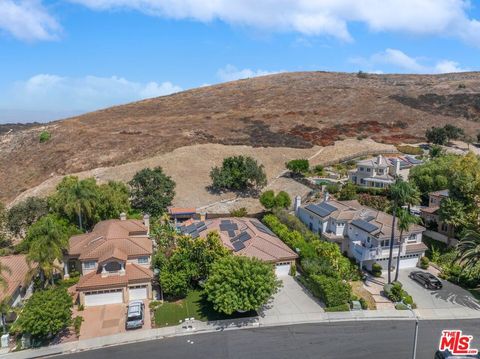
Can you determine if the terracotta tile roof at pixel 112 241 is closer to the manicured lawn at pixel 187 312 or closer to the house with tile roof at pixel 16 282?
the house with tile roof at pixel 16 282

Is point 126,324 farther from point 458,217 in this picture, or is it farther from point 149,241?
point 458,217

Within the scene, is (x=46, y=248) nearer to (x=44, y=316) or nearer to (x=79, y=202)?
(x=44, y=316)

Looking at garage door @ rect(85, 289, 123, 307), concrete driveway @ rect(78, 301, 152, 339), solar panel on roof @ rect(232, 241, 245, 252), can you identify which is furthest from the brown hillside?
concrete driveway @ rect(78, 301, 152, 339)

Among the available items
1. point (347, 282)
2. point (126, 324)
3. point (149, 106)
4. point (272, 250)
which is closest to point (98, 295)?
point (126, 324)

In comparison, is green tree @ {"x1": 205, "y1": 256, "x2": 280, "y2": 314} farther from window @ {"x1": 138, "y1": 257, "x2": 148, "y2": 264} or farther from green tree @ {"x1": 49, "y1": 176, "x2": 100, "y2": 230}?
green tree @ {"x1": 49, "y1": 176, "x2": 100, "y2": 230}

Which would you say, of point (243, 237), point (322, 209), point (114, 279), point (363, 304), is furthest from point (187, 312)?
point (322, 209)

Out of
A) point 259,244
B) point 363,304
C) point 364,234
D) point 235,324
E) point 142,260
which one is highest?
point 364,234
